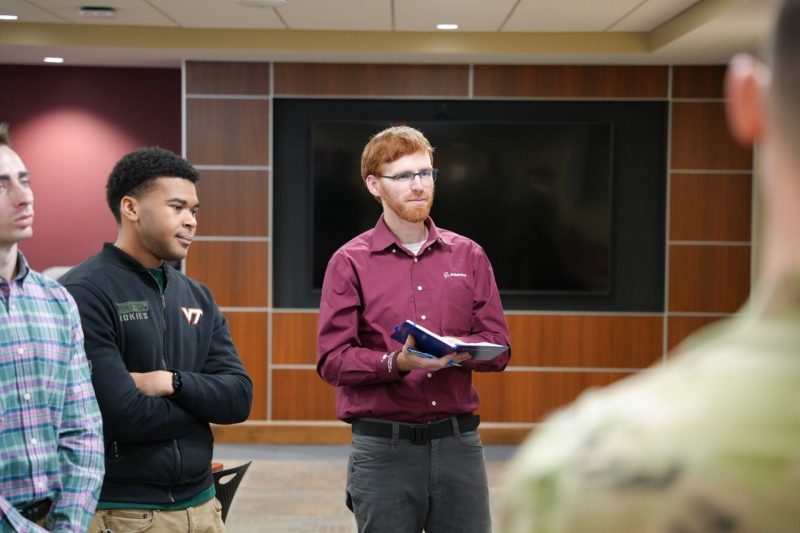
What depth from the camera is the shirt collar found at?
8.79 feet

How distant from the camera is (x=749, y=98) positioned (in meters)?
0.54

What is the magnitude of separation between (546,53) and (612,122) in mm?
820

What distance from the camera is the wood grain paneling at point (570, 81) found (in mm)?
6840

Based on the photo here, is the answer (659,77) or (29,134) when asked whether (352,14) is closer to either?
(659,77)

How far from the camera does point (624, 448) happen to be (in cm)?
48

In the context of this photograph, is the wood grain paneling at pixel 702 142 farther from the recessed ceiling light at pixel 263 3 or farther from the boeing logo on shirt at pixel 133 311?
the boeing logo on shirt at pixel 133 311

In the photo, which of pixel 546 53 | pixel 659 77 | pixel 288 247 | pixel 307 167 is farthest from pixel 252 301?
pixel 659 77

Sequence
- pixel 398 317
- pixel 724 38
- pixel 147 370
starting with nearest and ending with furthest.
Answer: pixel 147 370, pixel 398 317, pixel 724 38

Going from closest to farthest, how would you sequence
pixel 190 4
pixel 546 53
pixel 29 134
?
pixel 190 4, pixel 546 53, pixel 29 134

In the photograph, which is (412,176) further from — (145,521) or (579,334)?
(579,334)

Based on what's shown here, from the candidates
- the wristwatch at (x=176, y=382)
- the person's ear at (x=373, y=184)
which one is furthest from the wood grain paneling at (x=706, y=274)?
the wristwatch at (x=176, y=382)

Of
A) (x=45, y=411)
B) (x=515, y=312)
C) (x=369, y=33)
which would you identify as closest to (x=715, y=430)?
(x=45, y=411)

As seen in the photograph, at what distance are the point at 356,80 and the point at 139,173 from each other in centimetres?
455

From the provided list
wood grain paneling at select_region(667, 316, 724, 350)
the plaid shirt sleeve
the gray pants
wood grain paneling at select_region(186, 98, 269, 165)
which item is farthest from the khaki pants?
wood grain paneling at select_region(667, 316, 724, 350)
